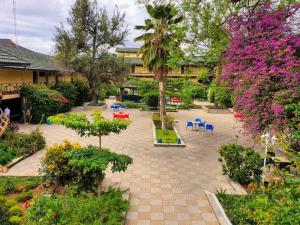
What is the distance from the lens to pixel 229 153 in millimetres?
9430

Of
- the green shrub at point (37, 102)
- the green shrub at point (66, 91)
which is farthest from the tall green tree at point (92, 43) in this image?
the green shrub at point (37, 102)

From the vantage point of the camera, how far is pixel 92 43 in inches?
1197

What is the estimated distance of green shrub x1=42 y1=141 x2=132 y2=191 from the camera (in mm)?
6805

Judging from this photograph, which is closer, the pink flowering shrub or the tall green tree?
the pink flowering shrub

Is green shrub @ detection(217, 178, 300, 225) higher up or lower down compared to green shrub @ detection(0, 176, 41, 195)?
higher up

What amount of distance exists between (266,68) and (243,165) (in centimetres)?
384

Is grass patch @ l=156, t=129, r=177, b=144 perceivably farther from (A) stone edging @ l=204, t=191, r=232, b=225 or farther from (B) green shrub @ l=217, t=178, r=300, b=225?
(B) green shrub @ l=217, t=178, r=300, b=225

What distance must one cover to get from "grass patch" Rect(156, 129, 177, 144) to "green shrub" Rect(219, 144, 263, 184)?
19.6ft

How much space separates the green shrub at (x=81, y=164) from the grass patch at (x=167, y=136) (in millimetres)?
7862

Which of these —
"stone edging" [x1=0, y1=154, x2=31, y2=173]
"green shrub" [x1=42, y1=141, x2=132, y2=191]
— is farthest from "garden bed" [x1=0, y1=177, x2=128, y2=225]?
"stone edging" [x1=0, y1=154, x2=31, y2=173]

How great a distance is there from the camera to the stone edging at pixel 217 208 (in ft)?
21.6

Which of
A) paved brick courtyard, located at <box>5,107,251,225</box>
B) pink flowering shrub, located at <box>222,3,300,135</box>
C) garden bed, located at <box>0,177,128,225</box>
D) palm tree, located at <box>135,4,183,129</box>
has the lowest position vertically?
paved brick courtyard, located at <box>5,107,251,225</box>

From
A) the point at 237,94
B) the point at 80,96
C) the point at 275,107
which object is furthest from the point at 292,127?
the point at 80,96

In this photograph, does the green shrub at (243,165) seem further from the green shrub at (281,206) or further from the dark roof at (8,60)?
the dark roof at (8,60)
